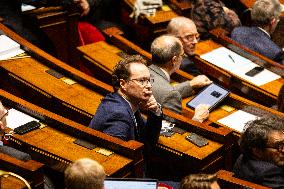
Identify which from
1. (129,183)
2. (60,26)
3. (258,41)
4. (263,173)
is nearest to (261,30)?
(258,41)

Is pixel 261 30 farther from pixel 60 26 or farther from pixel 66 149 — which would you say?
pixel 66 149

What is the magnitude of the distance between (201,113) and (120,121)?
43 centimetres

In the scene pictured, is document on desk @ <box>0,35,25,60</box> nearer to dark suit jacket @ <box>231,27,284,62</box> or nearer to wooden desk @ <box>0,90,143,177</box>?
wooden desk @ <box>0,90,143,177</box>

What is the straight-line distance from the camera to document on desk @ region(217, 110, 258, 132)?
2.43m

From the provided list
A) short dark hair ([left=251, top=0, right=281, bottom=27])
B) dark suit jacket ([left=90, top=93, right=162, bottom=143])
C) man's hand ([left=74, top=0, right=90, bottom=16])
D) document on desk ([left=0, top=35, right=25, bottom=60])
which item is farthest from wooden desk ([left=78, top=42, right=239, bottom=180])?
man's hand ([left=74, top=0, right=90, bottom=16])

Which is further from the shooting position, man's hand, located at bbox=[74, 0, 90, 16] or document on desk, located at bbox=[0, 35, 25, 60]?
man's hand, located at bbox=[74, 0, 90, 16]

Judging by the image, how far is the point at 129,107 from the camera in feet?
7.21

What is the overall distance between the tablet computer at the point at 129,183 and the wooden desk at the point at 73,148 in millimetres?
97

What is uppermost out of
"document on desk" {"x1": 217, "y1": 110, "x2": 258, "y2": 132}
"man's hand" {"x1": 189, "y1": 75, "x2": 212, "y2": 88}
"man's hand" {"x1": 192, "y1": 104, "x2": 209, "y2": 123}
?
"man's hand" {"x1": 189, "y1": 75, "x2": 212, "y2": 88}

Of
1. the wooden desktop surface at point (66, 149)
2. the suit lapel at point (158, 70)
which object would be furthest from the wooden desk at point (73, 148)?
the suit lapel at point (158, 70)

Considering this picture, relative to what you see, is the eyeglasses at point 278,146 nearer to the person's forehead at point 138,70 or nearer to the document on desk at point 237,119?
the document on desk at point 237,119

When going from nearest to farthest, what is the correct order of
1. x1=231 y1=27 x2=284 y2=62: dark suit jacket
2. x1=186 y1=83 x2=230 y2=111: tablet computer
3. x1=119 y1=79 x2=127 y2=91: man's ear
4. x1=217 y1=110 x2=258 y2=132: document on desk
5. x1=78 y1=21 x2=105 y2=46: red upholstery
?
x1=119 y1=79 x2=127 y2=91: man's ear → x1=217 y1=110 x2=258 y2=132: document on desk → x1=186 y1=83 x2=230 y2=111: tablet computer → x1=231 y1=27 x2=284 y2=62: dark suit jacket → x1=78 y1=21 x2=105 y2=46: red upholstery

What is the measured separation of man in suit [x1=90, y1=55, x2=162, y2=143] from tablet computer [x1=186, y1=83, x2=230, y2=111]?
340 mm

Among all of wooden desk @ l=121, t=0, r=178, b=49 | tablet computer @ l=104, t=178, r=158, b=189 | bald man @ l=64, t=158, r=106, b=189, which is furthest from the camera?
wooden desk @ l=121, t=0, r=178, b=49
